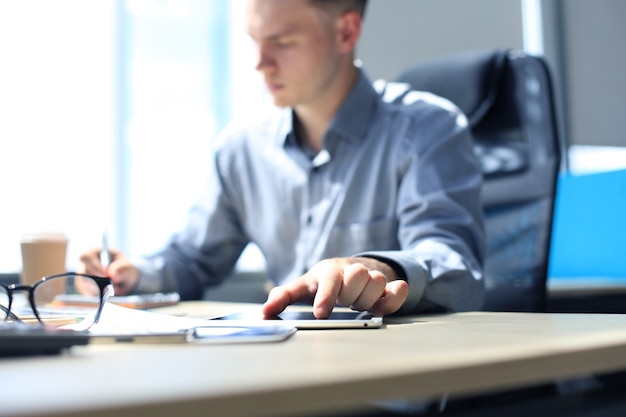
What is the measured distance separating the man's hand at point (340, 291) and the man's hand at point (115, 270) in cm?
71

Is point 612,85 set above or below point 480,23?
below

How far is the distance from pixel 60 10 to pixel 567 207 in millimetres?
1882

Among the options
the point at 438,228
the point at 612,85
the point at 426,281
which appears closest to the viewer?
the point at 426,281

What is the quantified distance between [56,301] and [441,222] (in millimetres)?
689

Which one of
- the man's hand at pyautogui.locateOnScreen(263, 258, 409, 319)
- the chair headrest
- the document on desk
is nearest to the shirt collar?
the chair headrest

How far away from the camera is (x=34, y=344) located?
492 mm

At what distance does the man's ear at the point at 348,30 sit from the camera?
5.75 feet

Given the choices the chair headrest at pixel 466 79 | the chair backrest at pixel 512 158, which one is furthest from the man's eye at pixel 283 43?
the chair headrest at pixel 466 79

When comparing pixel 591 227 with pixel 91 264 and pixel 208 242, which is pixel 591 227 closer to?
pixel 208 242

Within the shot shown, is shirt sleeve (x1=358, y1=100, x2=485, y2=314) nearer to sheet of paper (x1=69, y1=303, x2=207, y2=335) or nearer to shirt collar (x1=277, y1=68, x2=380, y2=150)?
shirt collar (x1=277, y1=68, x2=380, y2=150)

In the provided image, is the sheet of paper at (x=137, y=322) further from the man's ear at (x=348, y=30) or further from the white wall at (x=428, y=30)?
the white wall at (x=428, y=30)

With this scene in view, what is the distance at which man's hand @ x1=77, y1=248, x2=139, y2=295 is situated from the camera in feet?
4.75

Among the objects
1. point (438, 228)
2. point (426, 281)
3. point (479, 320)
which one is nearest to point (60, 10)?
point (438, 228)

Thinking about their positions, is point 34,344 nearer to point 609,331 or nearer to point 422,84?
point 609,331
